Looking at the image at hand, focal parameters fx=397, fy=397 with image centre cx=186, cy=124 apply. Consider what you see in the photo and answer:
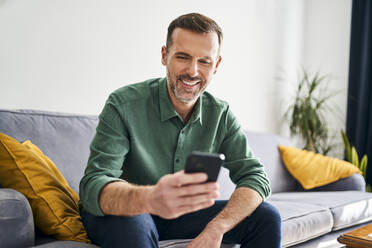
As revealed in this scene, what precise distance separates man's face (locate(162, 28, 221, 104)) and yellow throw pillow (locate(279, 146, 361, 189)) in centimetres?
168

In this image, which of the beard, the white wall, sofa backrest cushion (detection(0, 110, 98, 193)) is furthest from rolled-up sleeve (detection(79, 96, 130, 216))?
the white wall

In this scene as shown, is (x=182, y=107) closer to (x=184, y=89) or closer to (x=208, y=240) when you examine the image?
(x=184, y=89)

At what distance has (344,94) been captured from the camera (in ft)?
12.8

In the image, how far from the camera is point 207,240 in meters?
1.22

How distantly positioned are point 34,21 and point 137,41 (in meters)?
0.71

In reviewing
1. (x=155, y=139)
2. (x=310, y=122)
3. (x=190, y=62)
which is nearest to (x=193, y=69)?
(x=190, y=62)

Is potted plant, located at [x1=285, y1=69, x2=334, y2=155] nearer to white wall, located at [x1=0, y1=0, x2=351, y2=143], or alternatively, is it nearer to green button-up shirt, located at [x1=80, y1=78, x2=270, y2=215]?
white wall, located at [x1=0, y1=0, x2=351, y2=143]

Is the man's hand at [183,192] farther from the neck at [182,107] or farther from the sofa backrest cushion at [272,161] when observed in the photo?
the sofa backrest cushion at [272,161]

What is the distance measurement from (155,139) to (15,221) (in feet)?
1.68

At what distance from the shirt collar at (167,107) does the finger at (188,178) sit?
55 cm

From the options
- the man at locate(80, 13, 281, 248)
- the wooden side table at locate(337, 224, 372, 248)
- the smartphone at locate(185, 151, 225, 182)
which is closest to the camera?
the smartphone at locate(185, 151, 225, 182)

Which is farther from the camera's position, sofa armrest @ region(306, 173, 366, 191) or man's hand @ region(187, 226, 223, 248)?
sofa armrest @ region(306, 173, 366, 191)

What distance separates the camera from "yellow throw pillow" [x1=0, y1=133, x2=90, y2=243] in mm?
1298

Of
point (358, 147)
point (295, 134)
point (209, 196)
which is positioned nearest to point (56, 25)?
point (209, 196)
